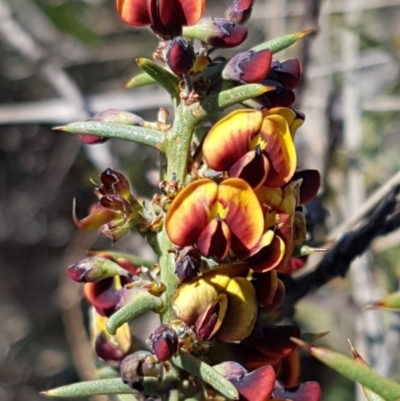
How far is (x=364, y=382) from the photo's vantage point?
2.31 ft

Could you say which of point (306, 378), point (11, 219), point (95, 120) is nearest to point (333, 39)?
point (306, 378)


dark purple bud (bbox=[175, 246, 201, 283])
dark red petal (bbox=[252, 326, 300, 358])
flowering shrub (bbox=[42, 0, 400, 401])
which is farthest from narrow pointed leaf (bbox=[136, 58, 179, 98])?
dark red petal (bbox=[252, 326, 300, 358])

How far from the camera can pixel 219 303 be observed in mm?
828

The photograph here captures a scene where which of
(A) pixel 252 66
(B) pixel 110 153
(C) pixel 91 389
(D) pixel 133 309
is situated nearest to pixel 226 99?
(A) pixel 252 66

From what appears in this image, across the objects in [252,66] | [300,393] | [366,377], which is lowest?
[300,393]

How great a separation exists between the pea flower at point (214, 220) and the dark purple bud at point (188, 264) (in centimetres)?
1

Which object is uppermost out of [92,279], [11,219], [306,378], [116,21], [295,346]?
[116,21]

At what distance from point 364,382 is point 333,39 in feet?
7.90

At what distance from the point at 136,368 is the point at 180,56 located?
0.38 metres

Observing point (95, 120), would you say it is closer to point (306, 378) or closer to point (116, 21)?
point (306, 378)

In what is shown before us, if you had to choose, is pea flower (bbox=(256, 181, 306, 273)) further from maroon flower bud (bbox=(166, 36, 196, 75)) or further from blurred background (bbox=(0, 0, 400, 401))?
blurred background (bbox=(0, 0, 400, 401))

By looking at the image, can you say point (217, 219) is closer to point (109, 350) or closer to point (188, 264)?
point (188, 264)

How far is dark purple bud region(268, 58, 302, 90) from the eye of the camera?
90cm

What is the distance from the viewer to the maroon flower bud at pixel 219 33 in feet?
2.82
